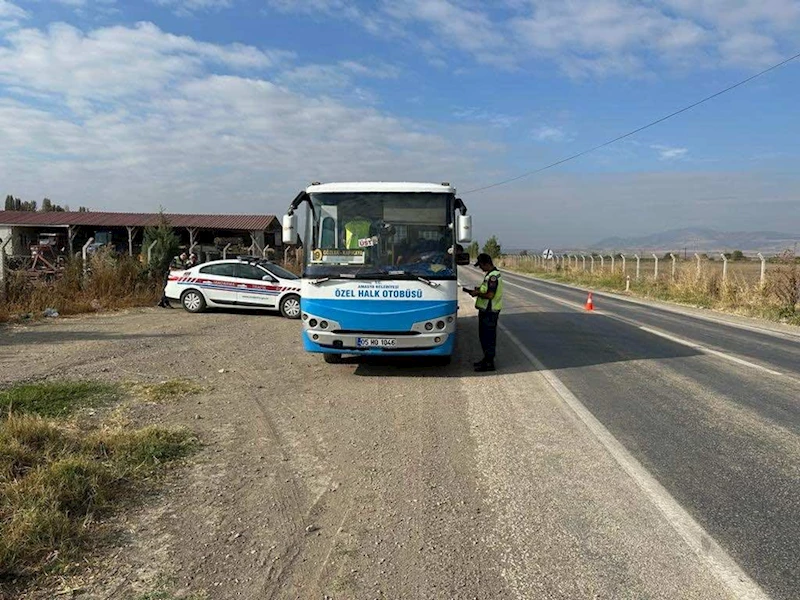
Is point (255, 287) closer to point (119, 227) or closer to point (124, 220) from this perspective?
Result: point (119, 227)

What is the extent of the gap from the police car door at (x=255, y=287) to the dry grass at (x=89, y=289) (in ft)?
11.6

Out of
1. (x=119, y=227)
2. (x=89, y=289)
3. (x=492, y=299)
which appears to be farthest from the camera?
(x=119, y=227)

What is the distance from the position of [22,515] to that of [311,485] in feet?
6.11

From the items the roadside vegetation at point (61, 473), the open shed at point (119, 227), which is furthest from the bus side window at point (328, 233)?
the open shed at point (119, 227)

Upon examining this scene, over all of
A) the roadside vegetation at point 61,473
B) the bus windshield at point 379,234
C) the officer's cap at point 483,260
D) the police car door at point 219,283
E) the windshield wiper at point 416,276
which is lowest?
the roadside vegetation at point 61,473

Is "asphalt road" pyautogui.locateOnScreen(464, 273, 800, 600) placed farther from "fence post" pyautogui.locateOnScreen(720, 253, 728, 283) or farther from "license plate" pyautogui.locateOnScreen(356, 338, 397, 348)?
"fence post" pyautogui.locateOnScreen(720, 253, 728, 283)

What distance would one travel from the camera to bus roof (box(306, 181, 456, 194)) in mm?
8586

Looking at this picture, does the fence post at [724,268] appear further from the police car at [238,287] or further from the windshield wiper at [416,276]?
the windshield wiper at [416,276]

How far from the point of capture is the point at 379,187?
8.65 m

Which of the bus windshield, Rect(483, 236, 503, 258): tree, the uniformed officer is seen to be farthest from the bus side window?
Rect(483, 236, 503, 258): tree

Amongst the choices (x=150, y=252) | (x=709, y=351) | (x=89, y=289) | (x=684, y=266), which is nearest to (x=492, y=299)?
(x=709, y=351)

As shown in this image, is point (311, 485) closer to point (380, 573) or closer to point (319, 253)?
point (380, 573)

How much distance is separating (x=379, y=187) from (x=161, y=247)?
13207mm

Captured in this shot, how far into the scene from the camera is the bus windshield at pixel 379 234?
27.4 ft
